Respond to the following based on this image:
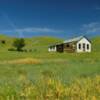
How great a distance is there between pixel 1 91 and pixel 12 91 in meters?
0.27

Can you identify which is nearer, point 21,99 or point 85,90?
point 21,99

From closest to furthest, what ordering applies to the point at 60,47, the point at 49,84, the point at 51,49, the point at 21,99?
the point at 21,99
the point at 49,84
the point at 60,47
the point at 51,49

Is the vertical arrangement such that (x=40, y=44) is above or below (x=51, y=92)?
above

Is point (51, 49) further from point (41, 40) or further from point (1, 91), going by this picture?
point (1, 91)

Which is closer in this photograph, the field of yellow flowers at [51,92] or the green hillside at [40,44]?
the field of yellow flowers at [51,92]

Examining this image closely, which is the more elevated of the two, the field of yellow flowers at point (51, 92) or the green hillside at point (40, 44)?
the green hillside at point (40, 44)

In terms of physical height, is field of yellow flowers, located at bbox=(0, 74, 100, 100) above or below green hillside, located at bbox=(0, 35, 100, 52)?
below

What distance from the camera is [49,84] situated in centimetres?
952

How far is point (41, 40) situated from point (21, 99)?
157481 millimetres

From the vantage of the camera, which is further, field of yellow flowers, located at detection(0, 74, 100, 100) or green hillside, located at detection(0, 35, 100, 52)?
green hillside, located at detection(0, 35, 100, 52)

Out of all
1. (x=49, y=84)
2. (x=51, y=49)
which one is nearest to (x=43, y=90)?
(x=49, y=84)

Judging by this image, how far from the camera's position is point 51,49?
97.6 metres

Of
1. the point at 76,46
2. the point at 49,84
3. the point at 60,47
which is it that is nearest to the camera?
the point at 49,84

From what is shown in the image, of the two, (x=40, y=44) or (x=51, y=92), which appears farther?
(x=40, y=44)
